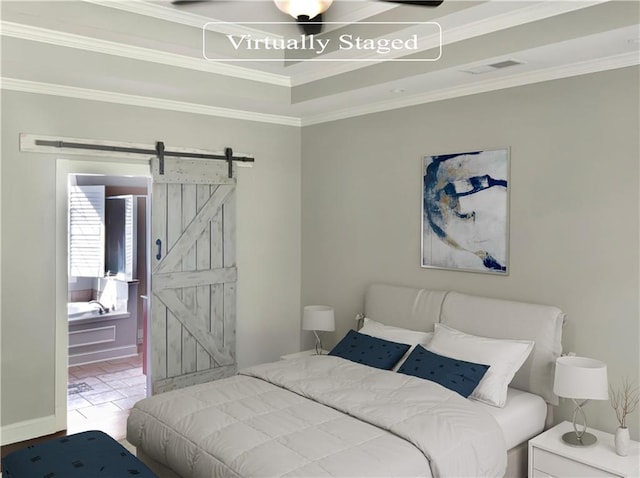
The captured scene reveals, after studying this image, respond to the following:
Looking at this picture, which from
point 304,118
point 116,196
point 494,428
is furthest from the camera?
point 116,196

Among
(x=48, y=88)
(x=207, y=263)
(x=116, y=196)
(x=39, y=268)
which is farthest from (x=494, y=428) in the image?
(x=116, y=196)

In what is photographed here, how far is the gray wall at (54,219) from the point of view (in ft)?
12.8

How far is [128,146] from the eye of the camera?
14.3ft

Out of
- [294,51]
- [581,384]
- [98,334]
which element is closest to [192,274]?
[294,51]

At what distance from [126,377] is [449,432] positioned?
395 centimetres

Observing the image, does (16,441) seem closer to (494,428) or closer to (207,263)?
(207,263)

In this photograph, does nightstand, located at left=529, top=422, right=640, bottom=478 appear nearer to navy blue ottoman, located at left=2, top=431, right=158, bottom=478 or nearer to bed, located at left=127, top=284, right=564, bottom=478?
bed, located at left=127, top=284, right=564, bottom=478

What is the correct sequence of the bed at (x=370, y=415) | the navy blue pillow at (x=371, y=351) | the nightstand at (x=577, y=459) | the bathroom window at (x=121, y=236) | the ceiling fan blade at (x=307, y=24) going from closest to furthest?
the ceiling fan blade at (x=307, y=24)
the bed at (x=370, y=415)
the nightstand at (x=577, y=459)
the navy blue pillow at (x=371, y=351)
the bathroom window at (x=121, y=236)

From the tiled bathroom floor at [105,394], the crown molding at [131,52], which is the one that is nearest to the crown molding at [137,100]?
the crown molding at [131,52]

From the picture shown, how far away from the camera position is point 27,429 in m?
4.00

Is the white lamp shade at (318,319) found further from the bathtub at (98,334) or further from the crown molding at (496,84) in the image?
the bathtub at (98,334)

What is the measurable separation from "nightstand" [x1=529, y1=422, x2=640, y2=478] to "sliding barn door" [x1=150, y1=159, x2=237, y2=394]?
2.80 meters

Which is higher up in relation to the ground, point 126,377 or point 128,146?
point 128,146

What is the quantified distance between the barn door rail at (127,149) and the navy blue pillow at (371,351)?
1871 mm
